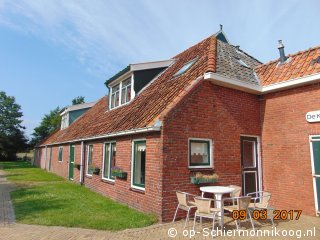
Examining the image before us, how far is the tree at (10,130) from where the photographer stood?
Answer: 51.2 metres

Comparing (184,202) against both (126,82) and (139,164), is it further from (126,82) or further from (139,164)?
(126,82)

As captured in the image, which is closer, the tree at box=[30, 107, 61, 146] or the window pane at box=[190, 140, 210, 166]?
the window pane at box=[190, 140, 210, 166]

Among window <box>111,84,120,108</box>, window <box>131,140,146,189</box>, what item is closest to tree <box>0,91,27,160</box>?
window <box>111,84,120,108</box>

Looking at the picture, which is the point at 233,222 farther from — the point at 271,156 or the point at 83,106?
the point at 83,106

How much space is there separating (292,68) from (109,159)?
7.83 metres

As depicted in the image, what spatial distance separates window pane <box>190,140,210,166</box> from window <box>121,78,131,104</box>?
20.3ft

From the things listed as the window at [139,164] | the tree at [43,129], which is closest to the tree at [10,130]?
the tree at [43,129]

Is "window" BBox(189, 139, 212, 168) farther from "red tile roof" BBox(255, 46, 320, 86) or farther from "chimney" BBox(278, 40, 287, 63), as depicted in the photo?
"chimney" BBox(278, 40, 287, 63)

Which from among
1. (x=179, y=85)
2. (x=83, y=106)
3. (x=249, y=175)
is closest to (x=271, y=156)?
(x=249, y=175)

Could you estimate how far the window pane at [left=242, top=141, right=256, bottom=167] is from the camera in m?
9.69

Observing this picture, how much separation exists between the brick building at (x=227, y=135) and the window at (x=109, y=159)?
1.7 inches

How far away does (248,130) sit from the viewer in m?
9.70
